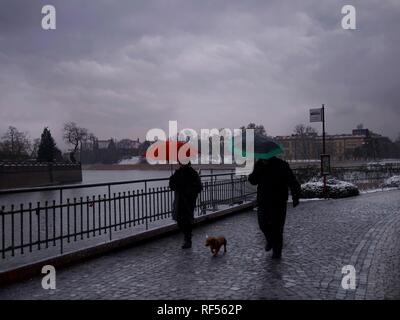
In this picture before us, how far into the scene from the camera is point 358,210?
46.2ft

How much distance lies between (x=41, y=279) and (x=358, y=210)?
10.9 metres

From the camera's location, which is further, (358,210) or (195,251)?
(358,210)

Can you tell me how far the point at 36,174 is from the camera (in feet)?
240

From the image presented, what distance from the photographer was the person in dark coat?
8125 mm

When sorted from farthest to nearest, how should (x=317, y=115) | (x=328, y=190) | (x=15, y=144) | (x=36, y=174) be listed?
(x=15, y=144) < (x=36, y=174) < (x=328, y=190) < (x=317, y=115)

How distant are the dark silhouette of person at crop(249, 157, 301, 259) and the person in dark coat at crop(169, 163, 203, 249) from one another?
1505 mm

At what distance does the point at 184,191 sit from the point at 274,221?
192cm

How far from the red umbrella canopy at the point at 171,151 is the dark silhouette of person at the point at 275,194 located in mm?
1527

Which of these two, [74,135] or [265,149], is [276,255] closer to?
[265,149]

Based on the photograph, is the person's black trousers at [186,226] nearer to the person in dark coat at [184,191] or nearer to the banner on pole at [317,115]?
the person in dark coat at [184,191]

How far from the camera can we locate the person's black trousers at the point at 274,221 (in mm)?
7012

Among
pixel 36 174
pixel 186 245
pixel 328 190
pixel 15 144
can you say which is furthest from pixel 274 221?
pixel 15 144
